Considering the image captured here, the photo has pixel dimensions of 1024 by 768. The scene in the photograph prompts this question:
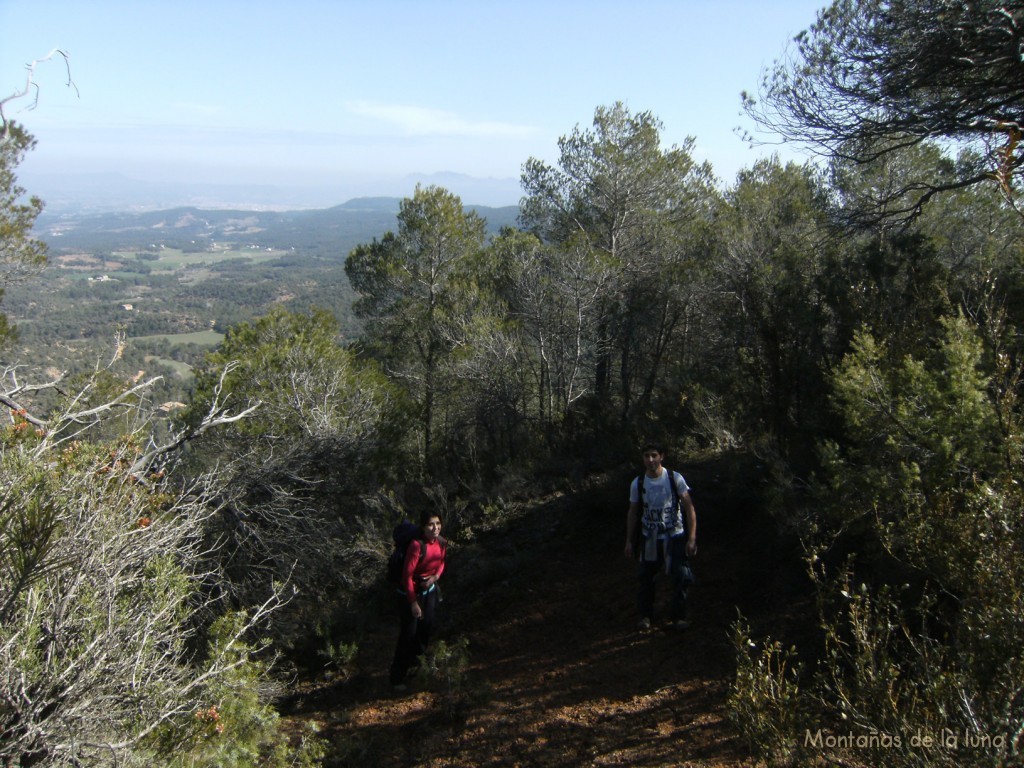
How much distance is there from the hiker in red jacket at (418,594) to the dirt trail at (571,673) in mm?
208

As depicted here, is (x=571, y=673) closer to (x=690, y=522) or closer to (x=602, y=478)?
(x=690, y=522)

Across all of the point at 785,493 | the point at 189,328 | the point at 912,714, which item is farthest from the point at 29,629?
the point at 189,328

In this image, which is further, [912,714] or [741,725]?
[741,725]

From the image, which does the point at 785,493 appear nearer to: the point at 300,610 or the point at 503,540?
the point at 503,540

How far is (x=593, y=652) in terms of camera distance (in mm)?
4344

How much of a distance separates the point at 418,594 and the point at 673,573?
5.79ft

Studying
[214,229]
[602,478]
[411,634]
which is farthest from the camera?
[214,229]

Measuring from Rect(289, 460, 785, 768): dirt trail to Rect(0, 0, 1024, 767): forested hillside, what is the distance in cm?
3

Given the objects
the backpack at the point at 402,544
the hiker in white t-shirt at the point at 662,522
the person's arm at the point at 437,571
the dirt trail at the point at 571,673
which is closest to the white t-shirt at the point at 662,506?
the hiker in white t-shirt at the point at 662,522

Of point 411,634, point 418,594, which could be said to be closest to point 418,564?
point 418,594

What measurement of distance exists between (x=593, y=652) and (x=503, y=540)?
2.66m

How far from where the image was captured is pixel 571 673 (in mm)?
4137

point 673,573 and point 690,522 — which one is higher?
point 690,522

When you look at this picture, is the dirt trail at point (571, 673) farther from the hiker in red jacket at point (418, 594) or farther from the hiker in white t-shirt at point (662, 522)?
the hiker in white t-shirt at point (662, 522)
